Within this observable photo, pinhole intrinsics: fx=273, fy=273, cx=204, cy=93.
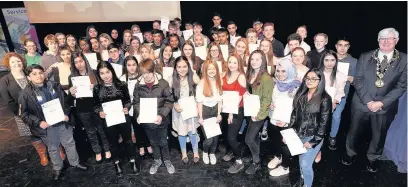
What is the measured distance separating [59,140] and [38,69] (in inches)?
45.0

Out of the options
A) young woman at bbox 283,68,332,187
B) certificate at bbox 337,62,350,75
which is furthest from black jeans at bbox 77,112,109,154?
certificate at bbox 337,62,350,75

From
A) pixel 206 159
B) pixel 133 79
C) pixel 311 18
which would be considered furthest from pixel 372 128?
pixel 133 79

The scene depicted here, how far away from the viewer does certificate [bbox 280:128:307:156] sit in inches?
122

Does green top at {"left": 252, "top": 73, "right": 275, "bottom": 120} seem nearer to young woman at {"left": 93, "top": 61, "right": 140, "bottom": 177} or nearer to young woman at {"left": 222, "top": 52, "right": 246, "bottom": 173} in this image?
young woman at {"left": 222, "top": 52, "right": 246, "bottom": 173}

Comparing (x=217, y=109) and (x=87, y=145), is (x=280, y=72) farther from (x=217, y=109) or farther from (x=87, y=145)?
(x=87, y=145)

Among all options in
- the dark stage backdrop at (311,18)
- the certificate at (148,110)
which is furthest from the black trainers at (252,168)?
the dark stage backdrop at (311,18)

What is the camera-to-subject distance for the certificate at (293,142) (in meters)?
3.10

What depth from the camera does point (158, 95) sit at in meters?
3.62

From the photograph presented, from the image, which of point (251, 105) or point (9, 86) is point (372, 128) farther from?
point (9, 86)

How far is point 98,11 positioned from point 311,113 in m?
8.16

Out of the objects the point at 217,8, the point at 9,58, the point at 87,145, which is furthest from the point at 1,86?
the point at 217,8

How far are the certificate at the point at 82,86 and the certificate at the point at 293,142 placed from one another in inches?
107

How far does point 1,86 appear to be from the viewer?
3.99 metres

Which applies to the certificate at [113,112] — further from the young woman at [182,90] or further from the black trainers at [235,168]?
the black trainers at [235,168]
